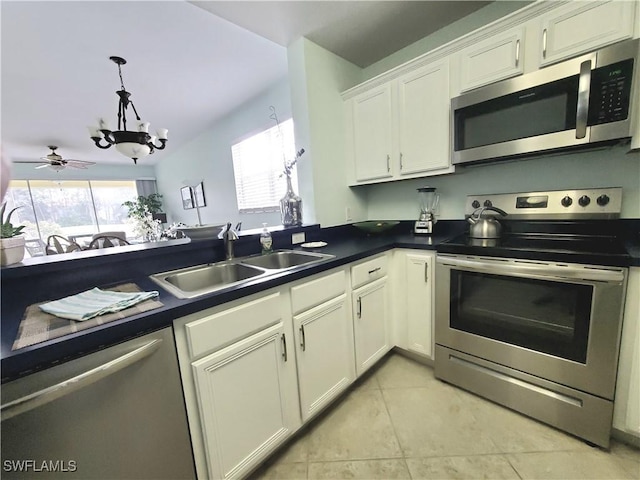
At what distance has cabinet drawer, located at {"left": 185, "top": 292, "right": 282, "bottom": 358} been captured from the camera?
2.87ft

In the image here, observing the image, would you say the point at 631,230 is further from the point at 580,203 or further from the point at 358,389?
the point at 358,389

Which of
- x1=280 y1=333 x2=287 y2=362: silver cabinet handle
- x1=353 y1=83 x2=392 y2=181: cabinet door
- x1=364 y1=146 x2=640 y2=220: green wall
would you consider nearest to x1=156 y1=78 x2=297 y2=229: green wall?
x1=353 y1=83 x2=392 y2=181: cabinet door

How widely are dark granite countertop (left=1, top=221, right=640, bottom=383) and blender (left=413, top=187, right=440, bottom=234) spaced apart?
327 millimetres

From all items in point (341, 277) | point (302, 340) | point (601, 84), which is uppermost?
point (601, 84)

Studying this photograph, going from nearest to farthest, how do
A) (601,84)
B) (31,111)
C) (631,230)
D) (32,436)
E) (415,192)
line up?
(32,436) → (601,84) → (631,230) → (415,192) → (31,111)

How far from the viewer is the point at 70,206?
19.6 ft

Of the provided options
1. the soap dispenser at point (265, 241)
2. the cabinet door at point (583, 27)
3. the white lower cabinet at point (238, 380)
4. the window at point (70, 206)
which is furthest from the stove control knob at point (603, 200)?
the window at point (70, 206)

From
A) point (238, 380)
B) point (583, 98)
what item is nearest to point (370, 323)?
point (238, 380)

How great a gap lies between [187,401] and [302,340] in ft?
1.70

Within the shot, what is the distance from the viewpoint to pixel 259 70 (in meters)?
2.54

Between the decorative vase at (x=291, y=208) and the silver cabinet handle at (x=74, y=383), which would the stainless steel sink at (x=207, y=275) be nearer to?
the silver cabinet handle at (x=74, y=383)

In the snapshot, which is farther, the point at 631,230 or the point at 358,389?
the point at 358,389

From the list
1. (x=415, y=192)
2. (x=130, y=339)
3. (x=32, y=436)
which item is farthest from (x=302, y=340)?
(x=415, y=192)

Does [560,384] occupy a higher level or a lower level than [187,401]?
lower
